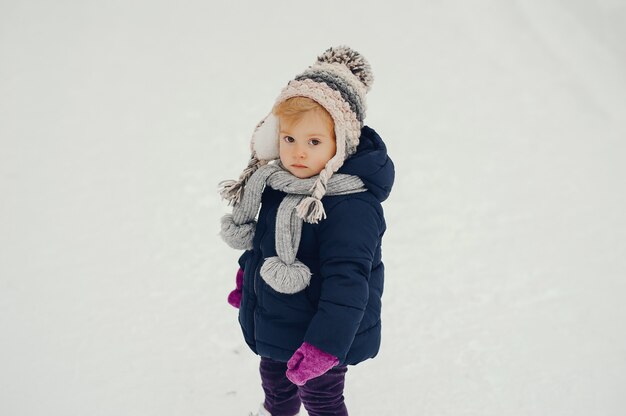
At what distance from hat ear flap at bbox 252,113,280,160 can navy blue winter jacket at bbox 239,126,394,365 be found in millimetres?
108

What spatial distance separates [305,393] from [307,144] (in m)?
0.78

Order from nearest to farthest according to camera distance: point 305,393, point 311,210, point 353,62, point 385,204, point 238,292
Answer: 1. point 311,210
2. point 353,62
3. point 305,393
4. point 238,292
5. point 385,204

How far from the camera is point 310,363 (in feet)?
4.72

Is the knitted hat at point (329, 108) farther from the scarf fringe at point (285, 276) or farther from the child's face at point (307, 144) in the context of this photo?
the scarf fringe at point (285, 276)

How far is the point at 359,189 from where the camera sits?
153 cm

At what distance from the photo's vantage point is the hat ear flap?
162 cm

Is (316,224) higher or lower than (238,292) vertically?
higher

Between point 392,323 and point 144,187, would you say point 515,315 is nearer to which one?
point 392,323

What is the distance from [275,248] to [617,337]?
6.15 feet

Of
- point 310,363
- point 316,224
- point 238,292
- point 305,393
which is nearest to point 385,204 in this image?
point 238,292

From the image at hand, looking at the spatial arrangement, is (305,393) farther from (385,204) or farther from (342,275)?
(385,204)

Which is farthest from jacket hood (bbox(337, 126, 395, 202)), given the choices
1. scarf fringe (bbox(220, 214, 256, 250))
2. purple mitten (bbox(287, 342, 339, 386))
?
purple mitten (bbox(287, 342, 339, 386))

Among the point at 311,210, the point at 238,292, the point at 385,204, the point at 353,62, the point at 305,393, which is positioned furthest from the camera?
the point at 385,204

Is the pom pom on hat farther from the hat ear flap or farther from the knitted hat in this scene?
the hat ear flap
